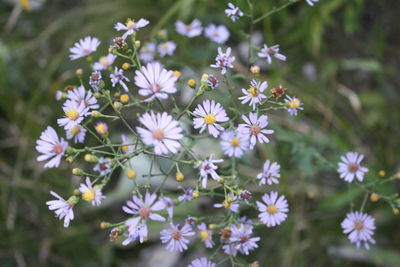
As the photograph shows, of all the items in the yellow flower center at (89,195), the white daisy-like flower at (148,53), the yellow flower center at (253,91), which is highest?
the white daisy-like flower at (148,53)

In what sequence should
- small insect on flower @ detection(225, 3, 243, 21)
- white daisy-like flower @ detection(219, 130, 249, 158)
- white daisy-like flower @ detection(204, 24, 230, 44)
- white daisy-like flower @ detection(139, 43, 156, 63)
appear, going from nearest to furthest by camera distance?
white daisy-like flower @ detection(219, 130, 249, 158) → small insect on flower @ detection(225, 3, 243, 21) → white daisy-like flower @ detection(139, 43, 156, 63) → white daisy-like flower @ detection(204, 24, 230, 44)

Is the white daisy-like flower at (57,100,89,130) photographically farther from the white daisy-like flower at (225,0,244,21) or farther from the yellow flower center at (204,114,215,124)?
the white daisy-like flower at (225,0,244,21)

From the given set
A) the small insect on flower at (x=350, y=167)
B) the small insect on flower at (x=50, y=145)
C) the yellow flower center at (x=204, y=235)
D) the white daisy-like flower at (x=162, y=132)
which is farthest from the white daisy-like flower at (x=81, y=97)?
the small insect on flower at (x=350, y=167)

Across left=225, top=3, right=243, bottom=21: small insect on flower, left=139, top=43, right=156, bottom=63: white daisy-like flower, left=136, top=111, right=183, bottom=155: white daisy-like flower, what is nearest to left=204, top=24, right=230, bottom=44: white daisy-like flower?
left=139, top=43, right=156, bottom=63: white daisy-like flower

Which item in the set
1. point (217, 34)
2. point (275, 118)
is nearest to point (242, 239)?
point (217, 34)

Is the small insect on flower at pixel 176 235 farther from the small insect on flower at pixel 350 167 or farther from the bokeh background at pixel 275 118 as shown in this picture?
the bokeh background at pixel 275 118

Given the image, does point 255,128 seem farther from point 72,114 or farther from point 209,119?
point 72,114

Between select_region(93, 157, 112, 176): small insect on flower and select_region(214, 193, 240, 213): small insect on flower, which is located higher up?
select_region(214, 193, 240, 213): small insect on flower
